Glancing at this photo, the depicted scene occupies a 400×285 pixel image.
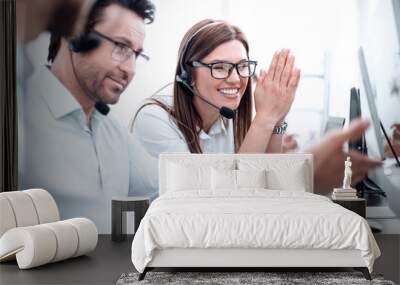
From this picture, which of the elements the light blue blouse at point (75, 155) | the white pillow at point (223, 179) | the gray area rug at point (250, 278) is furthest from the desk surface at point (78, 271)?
the light blue blouse at point (75, 155)

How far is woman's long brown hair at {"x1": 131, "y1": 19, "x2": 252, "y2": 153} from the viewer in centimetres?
722

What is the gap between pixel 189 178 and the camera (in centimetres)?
649

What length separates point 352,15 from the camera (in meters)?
7.21

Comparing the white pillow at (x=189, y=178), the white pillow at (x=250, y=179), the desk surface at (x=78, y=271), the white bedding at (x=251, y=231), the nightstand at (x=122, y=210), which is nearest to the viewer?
the white bedding at (x=251, y=231)

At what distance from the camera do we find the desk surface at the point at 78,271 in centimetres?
493

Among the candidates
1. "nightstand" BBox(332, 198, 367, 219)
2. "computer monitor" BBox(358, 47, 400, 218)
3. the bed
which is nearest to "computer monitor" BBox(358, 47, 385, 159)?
"computer monitor" BBox(358, 47, 400, 218)

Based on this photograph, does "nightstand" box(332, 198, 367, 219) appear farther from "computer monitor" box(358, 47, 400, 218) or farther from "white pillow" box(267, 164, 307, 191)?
"computer monitor" box(358, 47, 400, 218)

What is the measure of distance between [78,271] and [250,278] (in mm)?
1415

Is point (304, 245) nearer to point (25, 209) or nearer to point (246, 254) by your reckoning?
point (246, 254)

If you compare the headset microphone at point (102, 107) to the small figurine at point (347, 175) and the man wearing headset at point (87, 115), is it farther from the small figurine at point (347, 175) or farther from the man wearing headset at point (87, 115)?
the small figurine at point (347, 175)

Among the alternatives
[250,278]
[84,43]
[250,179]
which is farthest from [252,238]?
[84,43]

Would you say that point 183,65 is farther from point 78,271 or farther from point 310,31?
point 78,271

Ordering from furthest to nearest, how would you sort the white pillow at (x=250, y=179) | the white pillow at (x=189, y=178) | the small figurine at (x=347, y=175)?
the small figurine at (x=347, y=175) < the white pillow at (x=189, y=178) < the white pillow at (x=250, y=179)

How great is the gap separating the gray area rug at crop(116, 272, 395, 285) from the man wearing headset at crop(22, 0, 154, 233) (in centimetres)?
233
